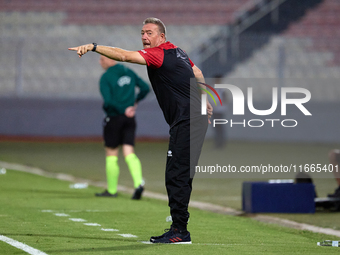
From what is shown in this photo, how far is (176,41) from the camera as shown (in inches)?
895

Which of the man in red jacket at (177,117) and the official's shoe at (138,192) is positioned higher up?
the man in red jacket at (177,117)

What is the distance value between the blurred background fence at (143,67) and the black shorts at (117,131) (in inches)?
428

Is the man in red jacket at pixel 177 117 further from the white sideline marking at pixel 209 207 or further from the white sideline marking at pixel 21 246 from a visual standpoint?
the white sideline marking at pixel 209 207

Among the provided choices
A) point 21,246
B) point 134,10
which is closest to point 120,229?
point 21,246

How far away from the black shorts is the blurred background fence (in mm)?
10878

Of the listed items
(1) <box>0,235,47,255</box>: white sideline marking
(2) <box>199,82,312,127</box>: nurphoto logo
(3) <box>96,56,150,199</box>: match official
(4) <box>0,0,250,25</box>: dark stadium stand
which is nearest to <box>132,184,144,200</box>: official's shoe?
(3) <box>96,56,150,199</box>: match official

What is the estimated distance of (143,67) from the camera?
69.4ft

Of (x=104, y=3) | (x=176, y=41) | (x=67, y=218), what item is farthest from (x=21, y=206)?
(x=104, y=3)

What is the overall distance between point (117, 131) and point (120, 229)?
3.05 meters

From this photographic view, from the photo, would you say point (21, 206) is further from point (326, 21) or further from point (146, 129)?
point (326, 21)

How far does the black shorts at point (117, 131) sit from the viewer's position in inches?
365

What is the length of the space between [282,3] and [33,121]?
1058cm

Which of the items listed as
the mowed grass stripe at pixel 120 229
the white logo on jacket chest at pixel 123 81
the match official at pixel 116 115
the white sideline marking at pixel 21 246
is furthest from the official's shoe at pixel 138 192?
the white sideline marking at pixel 21 246

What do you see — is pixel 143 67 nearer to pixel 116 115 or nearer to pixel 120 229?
pixel 116 115
